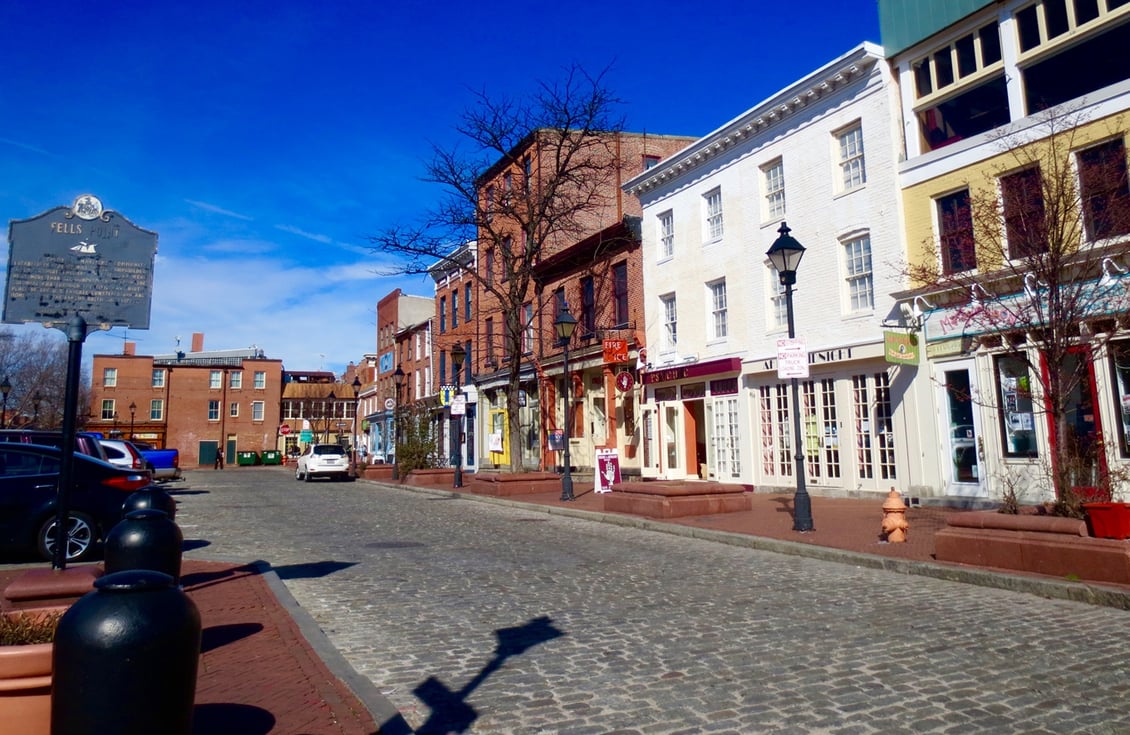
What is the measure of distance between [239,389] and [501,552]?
6925cm

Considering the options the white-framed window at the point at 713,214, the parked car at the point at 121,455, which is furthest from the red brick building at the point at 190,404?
the white-framed window at the point at 713,214

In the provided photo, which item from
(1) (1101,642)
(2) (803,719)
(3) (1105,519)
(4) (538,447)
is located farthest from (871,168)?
(4) (538,447)

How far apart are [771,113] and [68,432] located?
1801cm

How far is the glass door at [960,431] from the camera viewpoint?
1557 centimetres

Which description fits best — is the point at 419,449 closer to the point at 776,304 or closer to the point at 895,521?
the point at 776,304

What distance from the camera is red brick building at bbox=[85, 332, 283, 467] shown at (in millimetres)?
71062

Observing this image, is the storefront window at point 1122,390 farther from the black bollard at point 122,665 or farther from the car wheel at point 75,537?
the car wheel at point 75,537

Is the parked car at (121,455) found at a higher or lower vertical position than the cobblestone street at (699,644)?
higher

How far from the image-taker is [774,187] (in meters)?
21.0

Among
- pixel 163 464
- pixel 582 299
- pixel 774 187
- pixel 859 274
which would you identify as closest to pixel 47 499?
pixel 859 274

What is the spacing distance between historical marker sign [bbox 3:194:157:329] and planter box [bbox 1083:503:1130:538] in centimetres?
909

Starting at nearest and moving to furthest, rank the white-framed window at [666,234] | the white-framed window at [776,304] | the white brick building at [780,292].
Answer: the white brick building at [780,292], the white-framed window at [776,304], the white-framed window at [666,234]

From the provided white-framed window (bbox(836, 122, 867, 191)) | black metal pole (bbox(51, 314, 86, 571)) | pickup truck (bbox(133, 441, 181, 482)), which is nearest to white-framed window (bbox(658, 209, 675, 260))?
white-framed window (bbox(836, 122, 867, 191))

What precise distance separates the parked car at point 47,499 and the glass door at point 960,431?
1419cm
